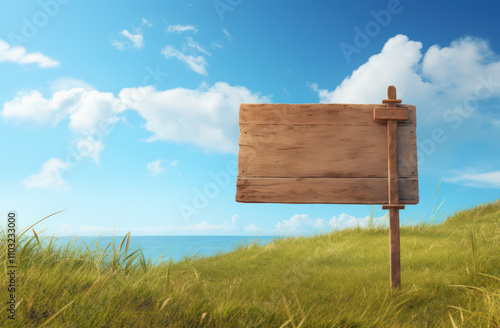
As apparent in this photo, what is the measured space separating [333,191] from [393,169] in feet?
2.88

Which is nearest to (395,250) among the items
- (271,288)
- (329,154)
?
(329,154)

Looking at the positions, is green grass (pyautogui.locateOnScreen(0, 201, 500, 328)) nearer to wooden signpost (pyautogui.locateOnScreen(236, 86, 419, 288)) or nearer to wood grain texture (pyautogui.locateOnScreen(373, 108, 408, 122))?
wooden signpost (pyautogui.locateOnScreen(236, 86, 419, 288))

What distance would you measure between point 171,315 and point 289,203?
94.3 inches

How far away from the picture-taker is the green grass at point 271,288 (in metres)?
2.91

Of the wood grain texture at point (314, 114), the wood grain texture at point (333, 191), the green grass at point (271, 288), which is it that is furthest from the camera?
the wood grain texture at point (314, 114)

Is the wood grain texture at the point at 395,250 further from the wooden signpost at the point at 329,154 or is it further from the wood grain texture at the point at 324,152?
the wood grain texture at the point at 324,152

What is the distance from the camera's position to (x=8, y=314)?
8.69 ft

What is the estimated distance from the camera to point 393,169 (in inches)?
187

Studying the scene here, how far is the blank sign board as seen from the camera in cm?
481

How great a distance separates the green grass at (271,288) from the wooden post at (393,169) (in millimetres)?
363

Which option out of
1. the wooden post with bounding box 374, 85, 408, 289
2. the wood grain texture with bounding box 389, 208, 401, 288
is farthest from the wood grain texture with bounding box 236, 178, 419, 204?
the wood grain texture with bounding box 389, 208, 401, 288

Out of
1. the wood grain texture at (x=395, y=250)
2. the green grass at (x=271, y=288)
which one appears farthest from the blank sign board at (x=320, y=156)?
the green grass at (x=271, y=288)

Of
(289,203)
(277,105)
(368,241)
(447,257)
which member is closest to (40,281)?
(289,203)

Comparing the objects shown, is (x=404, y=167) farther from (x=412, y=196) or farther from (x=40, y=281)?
(x=40, y=281)
